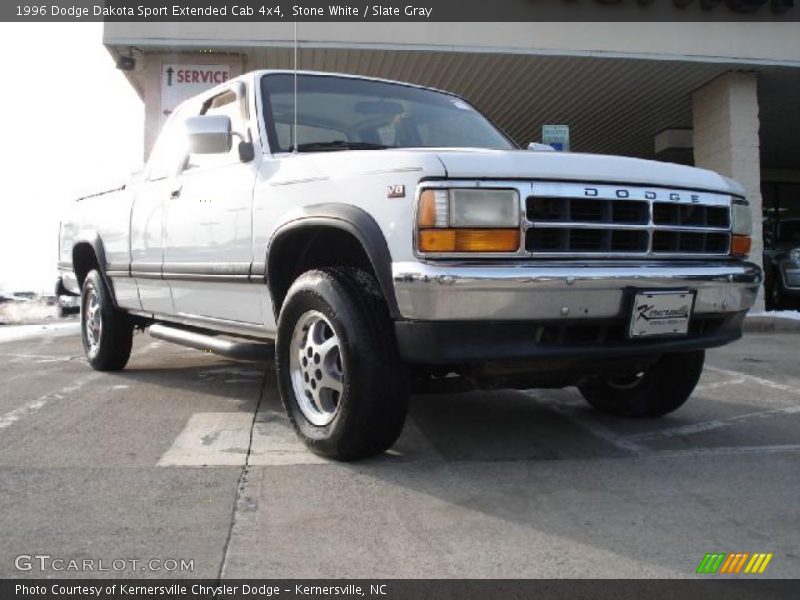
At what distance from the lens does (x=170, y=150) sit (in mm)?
Answer: 5031

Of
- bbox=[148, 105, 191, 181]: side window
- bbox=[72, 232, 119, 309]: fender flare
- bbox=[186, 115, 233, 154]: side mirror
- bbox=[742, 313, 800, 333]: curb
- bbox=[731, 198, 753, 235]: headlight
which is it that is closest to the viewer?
bbox=[731, 198, 753, 235]: headlight

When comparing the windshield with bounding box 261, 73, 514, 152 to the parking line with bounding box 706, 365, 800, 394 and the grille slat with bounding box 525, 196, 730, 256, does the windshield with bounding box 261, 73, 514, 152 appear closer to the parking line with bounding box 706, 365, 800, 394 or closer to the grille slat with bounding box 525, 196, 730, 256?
the grille slat with bounding box 525, 196, 730, 256

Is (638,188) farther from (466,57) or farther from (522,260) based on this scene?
(466,57)

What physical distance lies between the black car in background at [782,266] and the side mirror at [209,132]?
10.4m

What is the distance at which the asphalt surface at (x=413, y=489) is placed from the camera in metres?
2.34

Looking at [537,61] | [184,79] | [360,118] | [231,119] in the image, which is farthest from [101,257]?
[537,61]

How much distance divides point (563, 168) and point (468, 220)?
1.66 ft

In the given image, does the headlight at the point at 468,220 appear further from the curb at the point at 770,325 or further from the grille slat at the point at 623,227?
the curb at the point at 770,325

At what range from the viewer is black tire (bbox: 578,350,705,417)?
395 cm

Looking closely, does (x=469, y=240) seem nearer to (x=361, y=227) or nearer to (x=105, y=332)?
(x=361, y=227)

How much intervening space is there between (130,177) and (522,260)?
3721mm

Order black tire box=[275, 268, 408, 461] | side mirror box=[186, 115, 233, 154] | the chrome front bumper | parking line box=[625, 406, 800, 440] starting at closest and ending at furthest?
1. the chrome front bumper
2. black tire box=[275, 268, 408, 461]
3. side mirror box=[186, 115, 233, 154]
4. parking line box=[625, 406, 800, 440]

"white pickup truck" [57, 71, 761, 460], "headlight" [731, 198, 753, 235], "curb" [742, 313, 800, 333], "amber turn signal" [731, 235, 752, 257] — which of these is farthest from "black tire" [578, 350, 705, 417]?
"curb" [742, 313, 800, 333]

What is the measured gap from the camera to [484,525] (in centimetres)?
260
